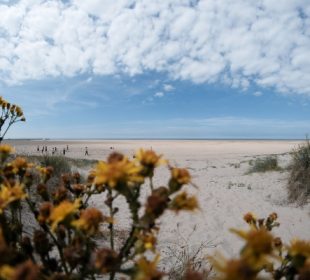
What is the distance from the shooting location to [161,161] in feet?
4.88

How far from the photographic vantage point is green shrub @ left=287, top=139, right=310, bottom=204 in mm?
8273

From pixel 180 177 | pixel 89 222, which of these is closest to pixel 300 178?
pixel 180 177

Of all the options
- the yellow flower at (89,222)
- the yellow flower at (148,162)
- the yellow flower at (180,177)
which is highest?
the yellow flower at (148,162)

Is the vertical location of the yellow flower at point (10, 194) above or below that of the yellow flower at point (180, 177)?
below

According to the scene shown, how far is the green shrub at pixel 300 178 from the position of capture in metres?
8.27

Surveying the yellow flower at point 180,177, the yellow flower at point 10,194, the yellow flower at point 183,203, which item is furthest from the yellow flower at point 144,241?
the yellow flower at point 10,194

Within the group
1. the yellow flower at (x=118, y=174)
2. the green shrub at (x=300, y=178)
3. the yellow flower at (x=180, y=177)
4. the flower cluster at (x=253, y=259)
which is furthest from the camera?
the green shrub at (x=300, y=178)

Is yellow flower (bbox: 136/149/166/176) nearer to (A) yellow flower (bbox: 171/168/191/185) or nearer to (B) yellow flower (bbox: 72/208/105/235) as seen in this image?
(A) yellow flower (bbox: 171/168/191/185)

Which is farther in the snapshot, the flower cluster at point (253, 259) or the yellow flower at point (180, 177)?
the yellow flower at point (180, 177)

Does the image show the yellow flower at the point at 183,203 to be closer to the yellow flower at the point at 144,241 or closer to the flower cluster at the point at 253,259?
the yellow flower at the point at 144,241

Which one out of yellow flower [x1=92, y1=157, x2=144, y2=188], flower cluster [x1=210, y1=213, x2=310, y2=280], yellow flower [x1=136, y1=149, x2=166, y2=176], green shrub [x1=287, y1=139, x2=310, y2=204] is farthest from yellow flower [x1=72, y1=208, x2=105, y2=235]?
green shrub [x1=287, y1=139, x2=310, y2=204]

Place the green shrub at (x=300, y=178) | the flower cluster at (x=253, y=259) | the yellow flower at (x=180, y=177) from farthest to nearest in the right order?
the green shrub at (x=300, y=178)
the yellow flower at (x=180, y=177)
the flower cluster at (x=253, y=259)

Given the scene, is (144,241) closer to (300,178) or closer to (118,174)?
(118,174)

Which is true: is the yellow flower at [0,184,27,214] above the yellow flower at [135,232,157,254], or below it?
above
